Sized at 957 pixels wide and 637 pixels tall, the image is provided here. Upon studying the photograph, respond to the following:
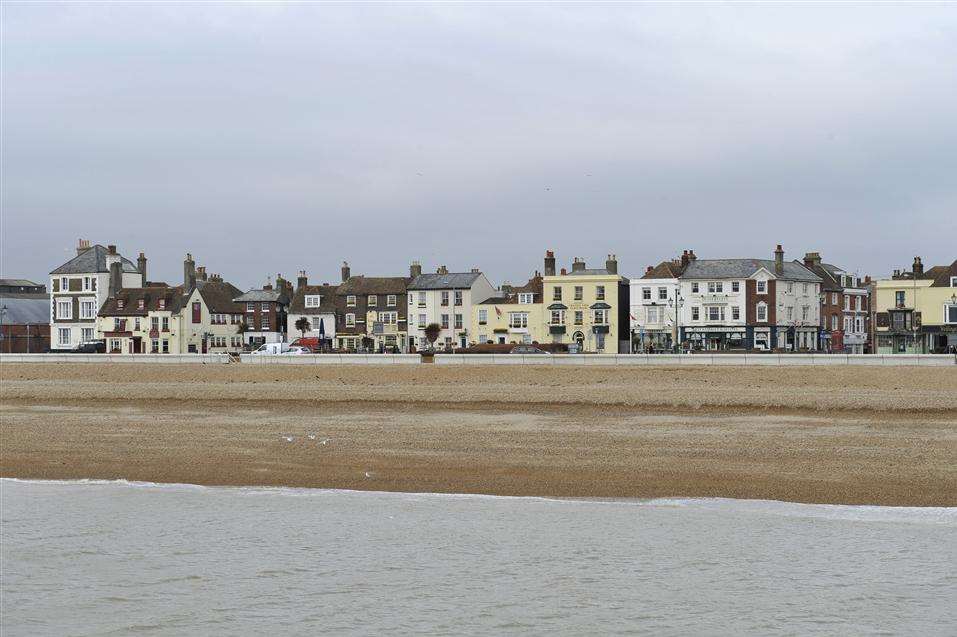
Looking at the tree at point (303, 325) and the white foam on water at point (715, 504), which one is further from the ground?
the tree at point (303, 325)

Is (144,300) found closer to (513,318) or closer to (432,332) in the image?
(432,332)

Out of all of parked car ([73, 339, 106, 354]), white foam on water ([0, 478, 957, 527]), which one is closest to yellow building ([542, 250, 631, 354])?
parked car ([73, 339, 106, 354])

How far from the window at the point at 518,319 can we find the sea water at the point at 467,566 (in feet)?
210

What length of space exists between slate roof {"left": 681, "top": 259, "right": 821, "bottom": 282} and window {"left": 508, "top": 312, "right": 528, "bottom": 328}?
12.8 meters

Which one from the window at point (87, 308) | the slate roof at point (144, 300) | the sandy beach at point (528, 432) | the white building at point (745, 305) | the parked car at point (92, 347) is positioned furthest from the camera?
the window at point (87, 308)

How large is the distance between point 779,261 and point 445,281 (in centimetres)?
2667

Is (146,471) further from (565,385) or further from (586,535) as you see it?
(565,385)

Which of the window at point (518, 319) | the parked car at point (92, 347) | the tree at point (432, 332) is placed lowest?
the parked car at point (92, 347)

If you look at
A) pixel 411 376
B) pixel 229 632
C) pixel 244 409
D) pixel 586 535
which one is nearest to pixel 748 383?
pixel 411 376

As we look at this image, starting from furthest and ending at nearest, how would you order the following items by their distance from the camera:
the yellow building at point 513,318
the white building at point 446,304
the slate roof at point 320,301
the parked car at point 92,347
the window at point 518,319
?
the slate roof at point 320,301 → the white building at point 446,304 → the window at point 518,319 → the yellow building at point 513,318 → the parked car at point 92,347

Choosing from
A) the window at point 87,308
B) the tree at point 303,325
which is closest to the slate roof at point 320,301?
the tree at point 303,325

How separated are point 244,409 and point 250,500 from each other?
13944 mm

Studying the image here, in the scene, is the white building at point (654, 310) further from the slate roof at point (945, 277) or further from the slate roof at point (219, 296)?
the slate roof at point (219, 296)

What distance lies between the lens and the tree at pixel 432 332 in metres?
83.8
